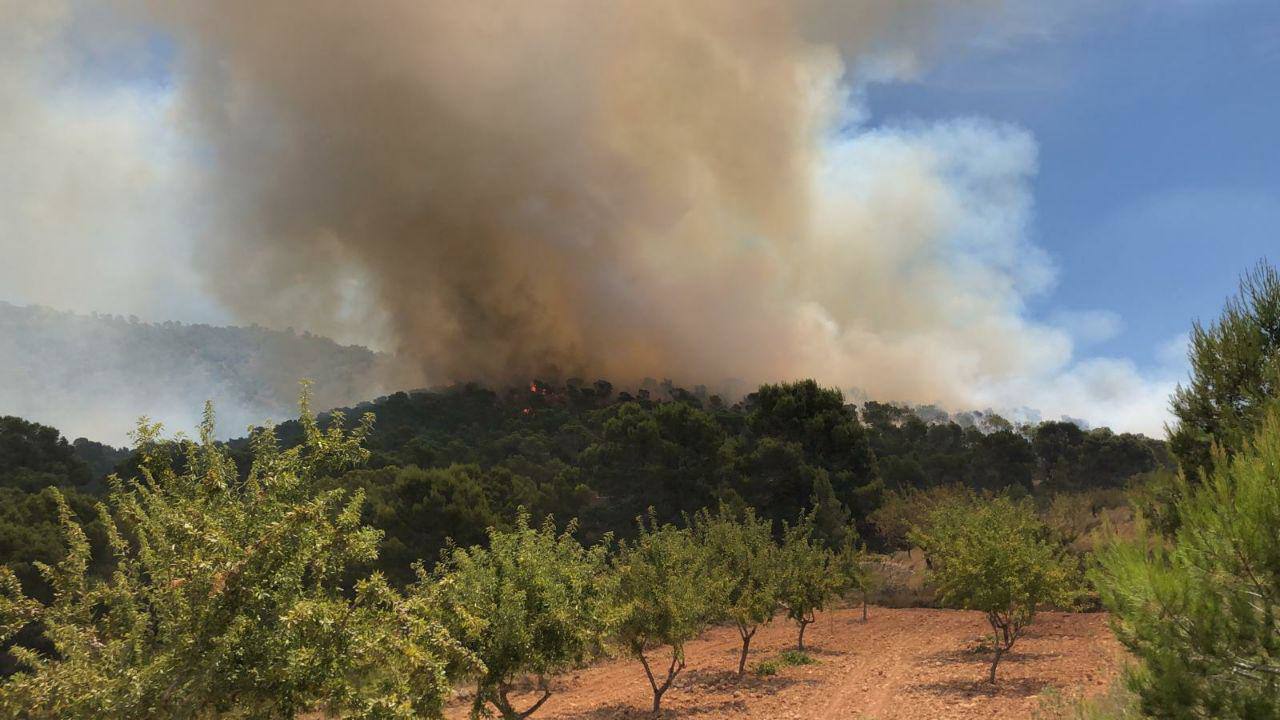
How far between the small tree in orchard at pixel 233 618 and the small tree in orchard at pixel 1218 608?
24.2 feet

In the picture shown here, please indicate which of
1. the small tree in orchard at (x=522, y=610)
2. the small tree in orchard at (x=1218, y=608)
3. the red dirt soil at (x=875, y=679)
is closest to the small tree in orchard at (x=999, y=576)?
the red dirt soil at (x=875, y=679)

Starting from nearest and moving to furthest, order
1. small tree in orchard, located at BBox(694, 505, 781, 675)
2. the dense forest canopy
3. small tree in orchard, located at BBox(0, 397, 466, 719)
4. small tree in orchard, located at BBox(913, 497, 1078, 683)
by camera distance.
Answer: small tree in orchard, located at BBox(0, 397, 466, 719) < small tree in orchard, located at BBox(913, 497, 1078, 683) < small tree in orchard, located at BBox(694, 505, 781, 675) < the dense forest canopy

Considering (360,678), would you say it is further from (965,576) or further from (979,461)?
(979,461)

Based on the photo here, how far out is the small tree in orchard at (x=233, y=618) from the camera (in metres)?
6.30

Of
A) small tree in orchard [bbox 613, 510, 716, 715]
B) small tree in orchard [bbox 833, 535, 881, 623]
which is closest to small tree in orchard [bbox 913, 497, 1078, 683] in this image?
small tree in orchard [bbox 613, 510, 716, 715]

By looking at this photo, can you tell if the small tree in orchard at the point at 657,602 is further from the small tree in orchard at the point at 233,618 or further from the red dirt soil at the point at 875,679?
the small tree in orchard at the point at 233,618

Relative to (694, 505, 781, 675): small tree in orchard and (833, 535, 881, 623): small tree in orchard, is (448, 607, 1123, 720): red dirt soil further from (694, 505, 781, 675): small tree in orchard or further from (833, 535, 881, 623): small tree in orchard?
(833, 535, 881, 623): small tree in orchard

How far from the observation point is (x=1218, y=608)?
22.8 feet

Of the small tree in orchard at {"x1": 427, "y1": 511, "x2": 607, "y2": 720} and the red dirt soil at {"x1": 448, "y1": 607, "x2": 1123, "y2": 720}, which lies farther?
the red dirt soil at {"x1": 448, "y1": 607, "x2": 1123, "y2": 720}

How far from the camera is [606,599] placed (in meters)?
16.0

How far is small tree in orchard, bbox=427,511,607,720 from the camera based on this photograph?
13672 mm

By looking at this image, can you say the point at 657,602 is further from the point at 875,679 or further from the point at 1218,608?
the point at 1218,608

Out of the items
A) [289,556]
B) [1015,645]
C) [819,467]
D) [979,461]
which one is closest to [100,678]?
[289,556]

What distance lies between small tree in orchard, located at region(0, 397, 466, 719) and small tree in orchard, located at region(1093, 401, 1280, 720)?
291 inches
